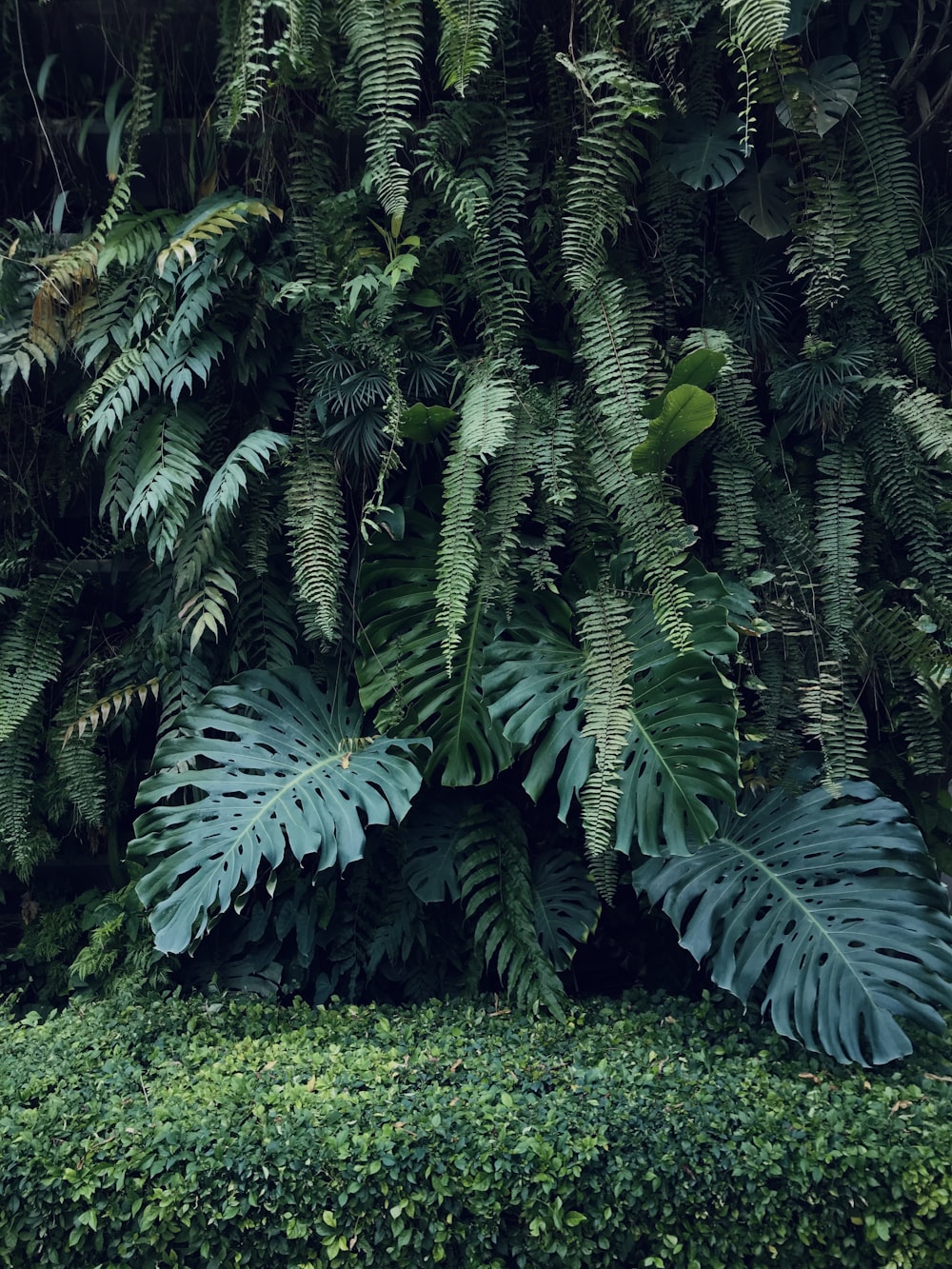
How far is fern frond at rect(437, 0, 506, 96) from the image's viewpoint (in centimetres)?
262

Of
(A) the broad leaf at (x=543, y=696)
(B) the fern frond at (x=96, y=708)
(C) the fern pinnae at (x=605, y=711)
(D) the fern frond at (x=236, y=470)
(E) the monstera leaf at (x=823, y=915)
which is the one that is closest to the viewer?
(E) the monstera leaf at (x=823, y=915)

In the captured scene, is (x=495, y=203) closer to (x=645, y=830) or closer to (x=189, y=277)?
(x=189, y=277)

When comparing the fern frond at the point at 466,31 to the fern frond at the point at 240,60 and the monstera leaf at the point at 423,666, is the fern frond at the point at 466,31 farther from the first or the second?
the monstera leaf at the point at 423,666

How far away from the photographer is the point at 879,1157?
2.04 meters

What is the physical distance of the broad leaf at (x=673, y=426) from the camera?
2.31 meters

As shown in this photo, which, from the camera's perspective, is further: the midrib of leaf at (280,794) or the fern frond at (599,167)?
the fern frond at (599,167)

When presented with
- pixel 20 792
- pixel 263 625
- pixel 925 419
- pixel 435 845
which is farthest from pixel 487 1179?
pixel 925 419

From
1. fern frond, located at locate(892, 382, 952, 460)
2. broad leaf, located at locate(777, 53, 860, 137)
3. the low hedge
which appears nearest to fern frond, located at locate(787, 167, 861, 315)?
broad leaf, located at locate(777, 53, 860, 137)

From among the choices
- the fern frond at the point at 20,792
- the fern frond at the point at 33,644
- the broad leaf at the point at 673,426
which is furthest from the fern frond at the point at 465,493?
the fern frond at the point at 20,792

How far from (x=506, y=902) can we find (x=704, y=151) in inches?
99.1

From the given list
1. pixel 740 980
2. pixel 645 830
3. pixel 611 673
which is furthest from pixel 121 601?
pixel 740 980

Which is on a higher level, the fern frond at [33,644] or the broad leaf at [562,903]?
the fern frond at [33,644]

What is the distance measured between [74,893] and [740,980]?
253cm

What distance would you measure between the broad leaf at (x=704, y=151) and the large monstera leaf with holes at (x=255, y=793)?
205 centimetres
